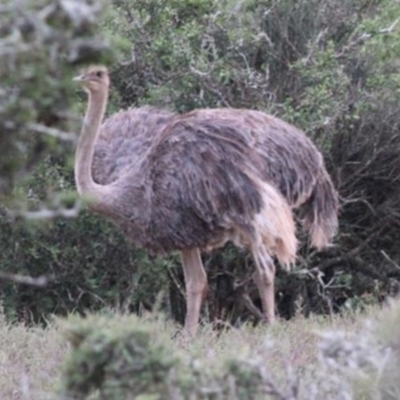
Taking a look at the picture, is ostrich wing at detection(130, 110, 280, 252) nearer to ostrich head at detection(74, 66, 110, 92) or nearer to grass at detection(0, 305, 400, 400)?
ostrich head at detection(74, 66, 110, 92)

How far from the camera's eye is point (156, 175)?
29.9ft

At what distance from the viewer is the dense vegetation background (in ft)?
33.6

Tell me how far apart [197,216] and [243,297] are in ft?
6.52

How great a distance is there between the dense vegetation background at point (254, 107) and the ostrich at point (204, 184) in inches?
22.7

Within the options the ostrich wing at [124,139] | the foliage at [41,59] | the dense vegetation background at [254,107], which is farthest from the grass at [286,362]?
the dense vegetation background at [254,107]

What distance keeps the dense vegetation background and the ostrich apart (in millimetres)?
576

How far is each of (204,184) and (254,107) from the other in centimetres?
185

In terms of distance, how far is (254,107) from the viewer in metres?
10.7

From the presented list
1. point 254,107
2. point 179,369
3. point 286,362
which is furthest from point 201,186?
point 179,369

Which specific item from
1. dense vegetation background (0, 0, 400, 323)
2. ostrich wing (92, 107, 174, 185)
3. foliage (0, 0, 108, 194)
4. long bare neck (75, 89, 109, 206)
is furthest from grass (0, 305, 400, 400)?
dense vegetation background (0, 0, 400, 323)

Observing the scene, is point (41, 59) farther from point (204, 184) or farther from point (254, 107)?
point (254, 107)

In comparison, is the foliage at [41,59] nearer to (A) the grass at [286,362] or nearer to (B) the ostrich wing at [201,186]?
(A) the grass at [286,362]

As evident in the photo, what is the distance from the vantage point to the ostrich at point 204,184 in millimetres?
8953

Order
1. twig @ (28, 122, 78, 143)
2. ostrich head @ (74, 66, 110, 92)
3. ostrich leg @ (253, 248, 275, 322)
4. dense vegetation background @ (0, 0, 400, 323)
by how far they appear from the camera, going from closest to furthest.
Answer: twig @ (28, 122, 78, 143), ostrich head @ (74, 66, 110, 92), ostrich leg @ (253, 248, 275, 322), dense vegetation background @ (0, 0, 400, 323)
